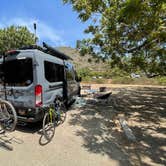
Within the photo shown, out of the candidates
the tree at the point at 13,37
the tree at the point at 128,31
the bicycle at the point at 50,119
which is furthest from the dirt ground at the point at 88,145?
the tree at the point at 13,37

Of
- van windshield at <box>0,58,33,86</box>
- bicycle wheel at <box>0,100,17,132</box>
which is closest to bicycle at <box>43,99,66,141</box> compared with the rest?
bicycle wheel at <box>0,100,17,132</box>

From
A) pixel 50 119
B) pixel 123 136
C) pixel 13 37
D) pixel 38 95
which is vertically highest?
pixel 13 37

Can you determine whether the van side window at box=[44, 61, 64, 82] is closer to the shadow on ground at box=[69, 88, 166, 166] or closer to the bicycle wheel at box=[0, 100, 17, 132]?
the bicycle wheel at box=[0, 100, 17, 132]

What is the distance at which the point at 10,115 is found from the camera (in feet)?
18.1

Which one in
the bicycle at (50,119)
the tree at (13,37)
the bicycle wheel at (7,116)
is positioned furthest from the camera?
the tree at (13,37)

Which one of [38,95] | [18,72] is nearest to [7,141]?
[38,95]

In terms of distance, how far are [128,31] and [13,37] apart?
21.6m

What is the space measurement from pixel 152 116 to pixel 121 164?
519 centimetres

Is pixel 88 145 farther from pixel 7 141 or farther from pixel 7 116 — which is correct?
pixel 7 116

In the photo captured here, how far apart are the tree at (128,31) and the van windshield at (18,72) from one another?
2916 millimetres

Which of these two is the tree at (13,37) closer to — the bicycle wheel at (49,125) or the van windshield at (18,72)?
the van windshield at (18,72)

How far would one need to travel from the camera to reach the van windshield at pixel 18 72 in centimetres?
591

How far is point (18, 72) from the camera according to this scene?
611 centimetres

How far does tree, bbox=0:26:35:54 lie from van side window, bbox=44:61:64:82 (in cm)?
2084
